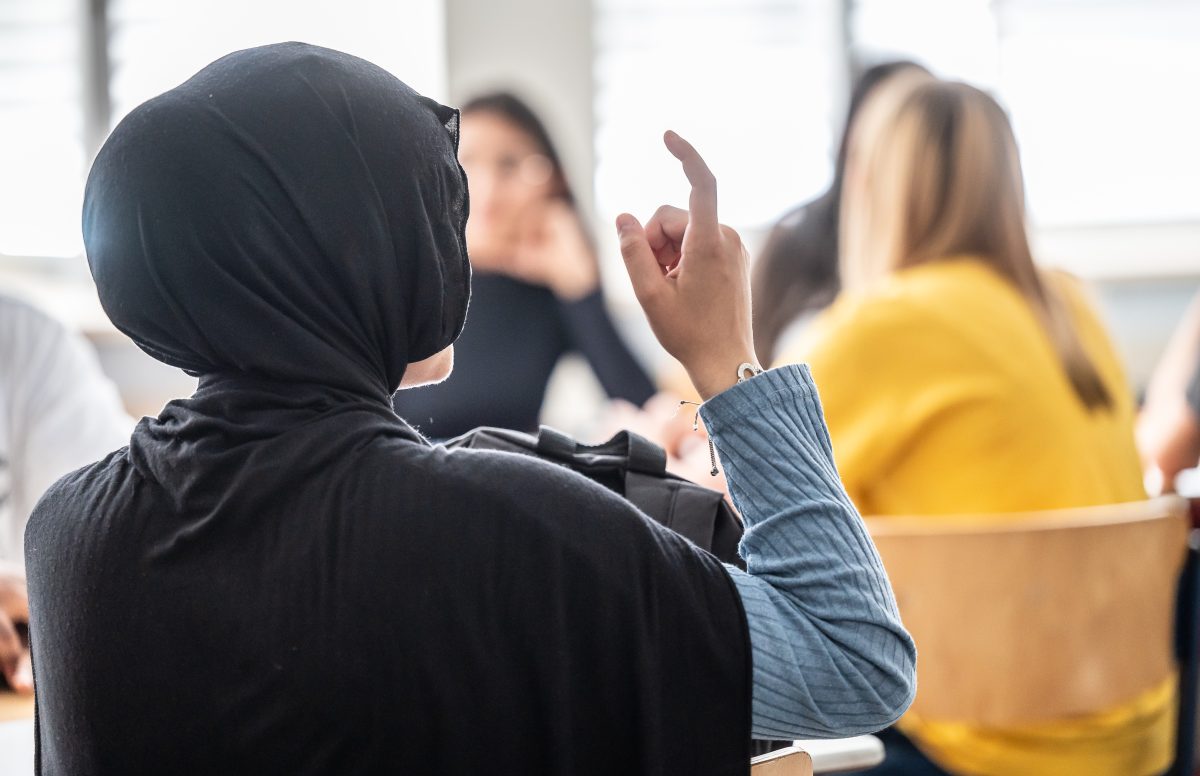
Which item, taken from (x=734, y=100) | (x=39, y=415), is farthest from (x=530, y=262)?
(x=39, y=415)

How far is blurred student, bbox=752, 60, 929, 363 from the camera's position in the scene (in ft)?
7.93

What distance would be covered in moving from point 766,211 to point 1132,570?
85.5 inches

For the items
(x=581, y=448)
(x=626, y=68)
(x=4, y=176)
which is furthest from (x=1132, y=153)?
(x=4, y=176)

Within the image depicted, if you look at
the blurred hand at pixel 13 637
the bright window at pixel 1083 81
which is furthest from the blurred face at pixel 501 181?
the blurred hand at pixel 13 637

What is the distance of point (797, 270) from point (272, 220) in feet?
6.35

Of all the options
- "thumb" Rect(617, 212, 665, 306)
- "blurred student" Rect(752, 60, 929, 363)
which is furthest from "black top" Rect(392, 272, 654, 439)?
"thumb" Rect(617, 212, 665, 306)

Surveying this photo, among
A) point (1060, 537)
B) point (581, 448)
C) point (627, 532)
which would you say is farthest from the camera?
point (1060, 537)

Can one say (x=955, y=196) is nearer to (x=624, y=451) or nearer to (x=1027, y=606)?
(x=1027, y=606)

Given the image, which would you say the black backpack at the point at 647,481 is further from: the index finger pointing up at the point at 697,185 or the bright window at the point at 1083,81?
the bright window at the point at 1083,81

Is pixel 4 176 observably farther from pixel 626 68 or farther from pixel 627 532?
pixel 627 532

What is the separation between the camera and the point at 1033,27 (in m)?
3.31

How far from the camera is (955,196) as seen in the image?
1588 mm

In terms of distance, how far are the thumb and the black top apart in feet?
5.03

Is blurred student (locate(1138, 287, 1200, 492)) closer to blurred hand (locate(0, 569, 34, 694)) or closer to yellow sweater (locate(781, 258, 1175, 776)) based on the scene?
yellow sweater (locate(781, 258, 1175, 776))
